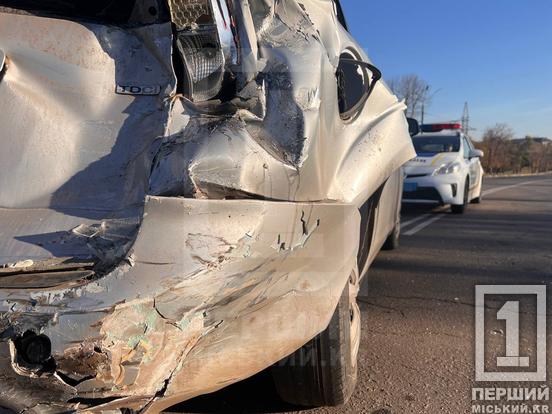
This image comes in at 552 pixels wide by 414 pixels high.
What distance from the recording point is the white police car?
9.80 meters

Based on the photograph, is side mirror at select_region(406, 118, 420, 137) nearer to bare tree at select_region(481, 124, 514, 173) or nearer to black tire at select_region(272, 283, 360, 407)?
black tire at select_region(272, 283, 360, 407)

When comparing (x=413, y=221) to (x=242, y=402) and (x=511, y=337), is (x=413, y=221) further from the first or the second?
(x=242, y=402)

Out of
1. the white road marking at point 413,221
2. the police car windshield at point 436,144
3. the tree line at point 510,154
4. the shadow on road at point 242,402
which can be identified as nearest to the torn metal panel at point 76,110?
the shadow on road at point 242,402

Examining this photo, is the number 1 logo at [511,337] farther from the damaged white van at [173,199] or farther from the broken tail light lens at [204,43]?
the broken tail light lens at [204,43]

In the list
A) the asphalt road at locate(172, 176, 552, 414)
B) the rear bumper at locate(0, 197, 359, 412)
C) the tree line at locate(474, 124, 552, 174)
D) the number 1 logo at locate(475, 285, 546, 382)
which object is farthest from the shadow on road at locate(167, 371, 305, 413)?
the tree line at locate(474, 124, 552, 174)

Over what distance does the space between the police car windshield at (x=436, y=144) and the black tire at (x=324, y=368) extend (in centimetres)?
852

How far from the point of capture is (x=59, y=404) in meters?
1.48

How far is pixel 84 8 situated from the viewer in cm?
241

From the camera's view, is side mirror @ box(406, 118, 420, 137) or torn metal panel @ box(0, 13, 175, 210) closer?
torn metal panel @ box(0, 13, 175, 210)

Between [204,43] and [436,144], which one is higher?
[436,144]

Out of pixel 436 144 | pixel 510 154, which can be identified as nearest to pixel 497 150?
pixel 510 154

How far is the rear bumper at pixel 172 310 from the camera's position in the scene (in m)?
1.42

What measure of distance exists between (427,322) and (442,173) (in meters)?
6.29

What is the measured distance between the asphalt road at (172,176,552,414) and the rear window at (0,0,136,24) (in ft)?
6.54
